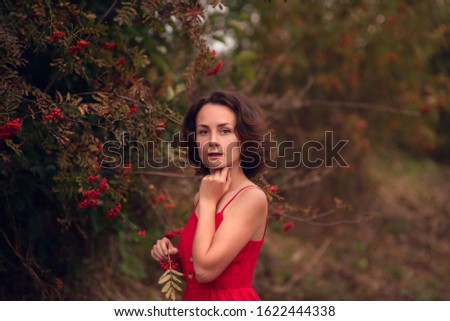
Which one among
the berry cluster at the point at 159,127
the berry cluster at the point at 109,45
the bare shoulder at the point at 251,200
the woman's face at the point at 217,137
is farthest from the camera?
the berry cluster at the point at 109,45

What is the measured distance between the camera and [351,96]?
7.13 m

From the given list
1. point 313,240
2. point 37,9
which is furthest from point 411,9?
point 37,9

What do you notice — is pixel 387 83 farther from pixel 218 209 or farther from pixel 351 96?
pixel 218 209

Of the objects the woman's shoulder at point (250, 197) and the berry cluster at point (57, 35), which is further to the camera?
the berry cluster at point (57, 35)

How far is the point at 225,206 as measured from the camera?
218cm

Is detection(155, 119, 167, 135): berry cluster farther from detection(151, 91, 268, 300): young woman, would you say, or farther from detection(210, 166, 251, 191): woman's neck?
detection(210, 166, 251, 191): woman's neck

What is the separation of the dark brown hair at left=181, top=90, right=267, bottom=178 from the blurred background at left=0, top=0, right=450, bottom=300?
14 cm

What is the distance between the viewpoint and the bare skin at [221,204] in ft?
6.66

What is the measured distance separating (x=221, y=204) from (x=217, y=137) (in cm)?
28

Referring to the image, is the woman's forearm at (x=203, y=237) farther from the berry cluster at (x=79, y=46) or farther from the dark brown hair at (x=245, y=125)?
the berry cluster at (x=79, y=46)

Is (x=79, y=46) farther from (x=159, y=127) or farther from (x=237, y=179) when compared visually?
(x=237, y=179)

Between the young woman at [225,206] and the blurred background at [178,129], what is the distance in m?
0.25

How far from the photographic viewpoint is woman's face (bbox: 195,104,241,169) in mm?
2242

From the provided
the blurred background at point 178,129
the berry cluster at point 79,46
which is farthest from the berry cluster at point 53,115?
the berry cluster at point 79,46
